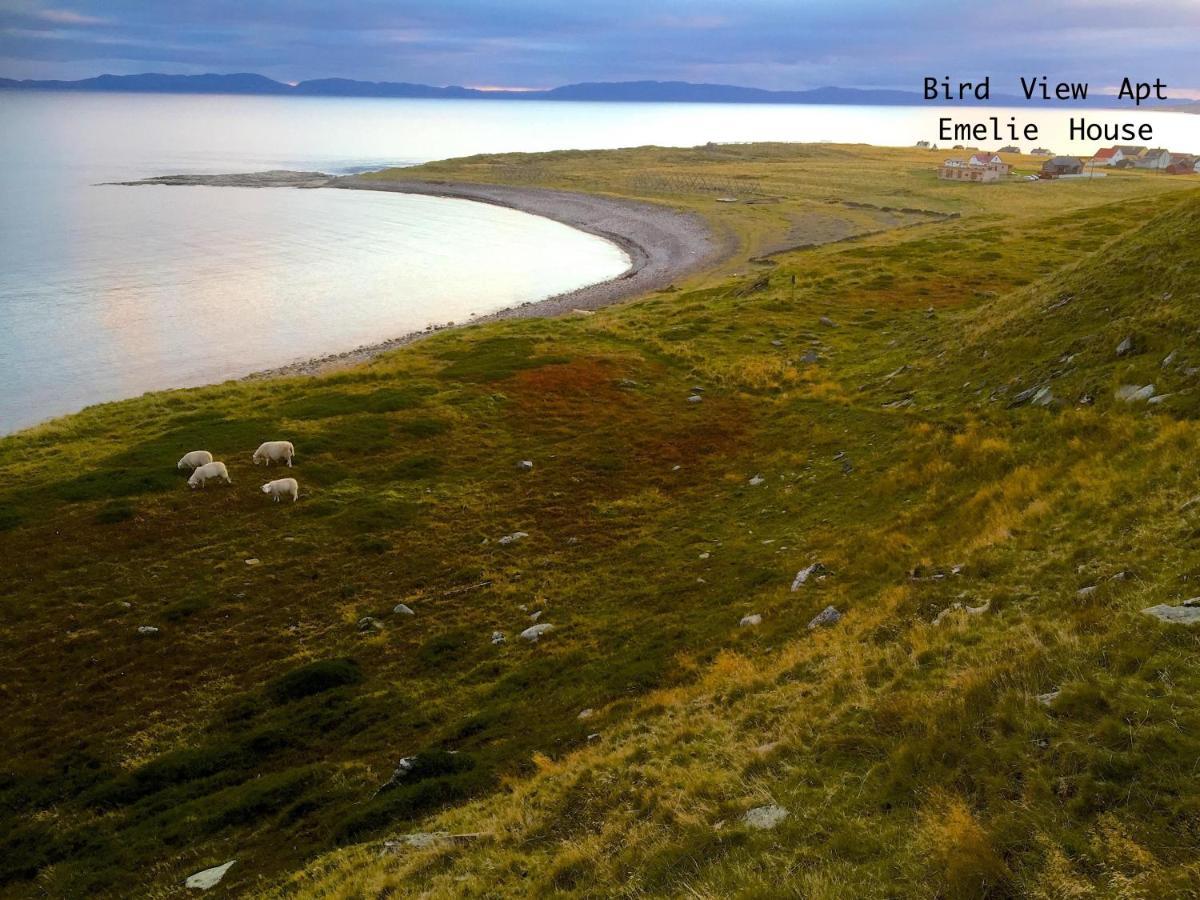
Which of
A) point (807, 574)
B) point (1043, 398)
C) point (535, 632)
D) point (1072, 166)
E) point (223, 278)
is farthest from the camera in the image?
point (1072, 166)

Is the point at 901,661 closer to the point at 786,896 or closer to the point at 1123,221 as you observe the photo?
the point at 786,896

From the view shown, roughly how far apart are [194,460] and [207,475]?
186 centimetres

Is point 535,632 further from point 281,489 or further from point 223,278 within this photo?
point 223,278

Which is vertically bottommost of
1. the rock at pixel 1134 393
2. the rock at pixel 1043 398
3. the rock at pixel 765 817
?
the rock at pixel 765 817

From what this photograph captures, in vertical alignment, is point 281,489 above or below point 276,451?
below

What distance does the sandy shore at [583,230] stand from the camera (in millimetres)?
77500

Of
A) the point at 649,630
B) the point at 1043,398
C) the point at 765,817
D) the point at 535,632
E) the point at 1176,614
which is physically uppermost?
the point at 1043,398

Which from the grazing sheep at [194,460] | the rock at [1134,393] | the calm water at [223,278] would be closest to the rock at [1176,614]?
the rock at [1134,393]

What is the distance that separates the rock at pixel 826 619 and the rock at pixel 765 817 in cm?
635

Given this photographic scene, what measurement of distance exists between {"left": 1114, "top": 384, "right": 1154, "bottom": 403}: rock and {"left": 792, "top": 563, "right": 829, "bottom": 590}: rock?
958 cm

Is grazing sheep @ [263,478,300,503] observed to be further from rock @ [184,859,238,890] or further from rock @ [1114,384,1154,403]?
rock @ [1114,384,1154,403]

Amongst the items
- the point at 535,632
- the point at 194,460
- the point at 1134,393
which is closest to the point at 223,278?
the point at 194,460

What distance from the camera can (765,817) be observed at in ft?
31.2

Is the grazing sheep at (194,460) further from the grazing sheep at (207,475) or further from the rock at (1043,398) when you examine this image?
the rock at (1043,398)
